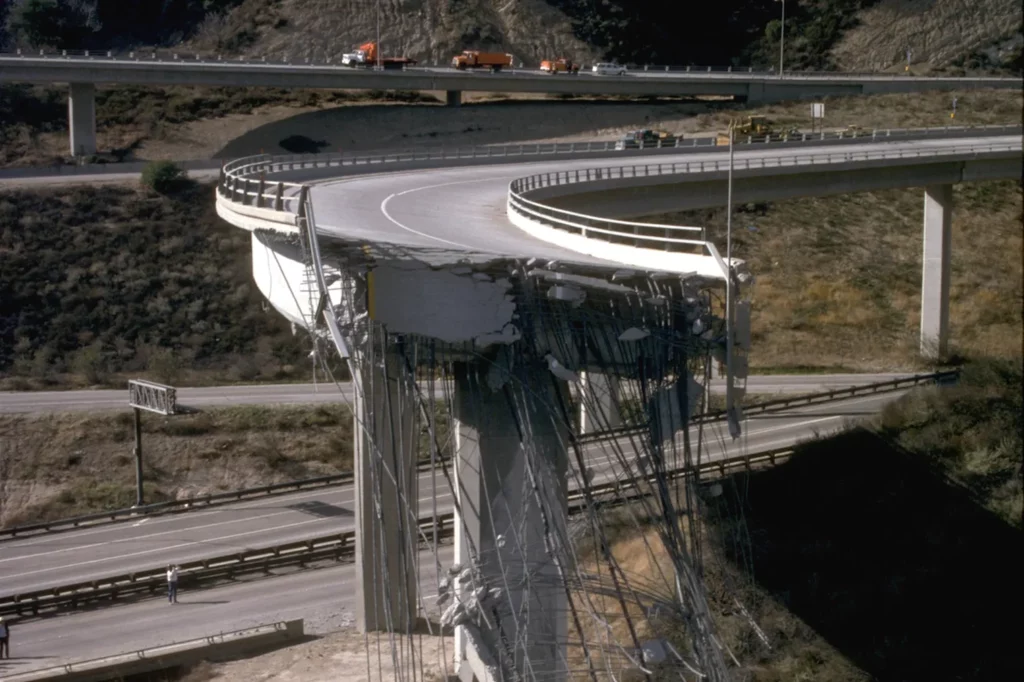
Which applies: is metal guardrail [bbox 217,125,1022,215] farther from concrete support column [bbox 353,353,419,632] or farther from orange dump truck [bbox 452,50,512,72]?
orange dump truck [bbox 452,50,512,72]

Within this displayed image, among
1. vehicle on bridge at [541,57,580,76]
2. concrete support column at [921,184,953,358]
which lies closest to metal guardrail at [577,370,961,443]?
concrete support column at [921,184,953,358]

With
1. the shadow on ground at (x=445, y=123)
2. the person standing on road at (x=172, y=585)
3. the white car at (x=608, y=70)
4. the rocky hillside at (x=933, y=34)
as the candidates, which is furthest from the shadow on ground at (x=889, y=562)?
the white car at (x=608, y=70)

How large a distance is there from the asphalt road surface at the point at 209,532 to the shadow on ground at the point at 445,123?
34019 millimetres

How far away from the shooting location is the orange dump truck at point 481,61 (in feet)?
228

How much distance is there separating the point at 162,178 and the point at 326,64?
1811 cm

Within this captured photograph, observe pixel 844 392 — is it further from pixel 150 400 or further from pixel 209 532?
pixel 150 400

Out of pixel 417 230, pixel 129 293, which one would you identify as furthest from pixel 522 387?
pixel 129 293

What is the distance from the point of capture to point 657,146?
46156 mm

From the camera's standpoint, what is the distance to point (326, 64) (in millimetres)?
67750

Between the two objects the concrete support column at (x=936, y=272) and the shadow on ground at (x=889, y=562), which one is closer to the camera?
the shadow on ground at (x=889, y=562)

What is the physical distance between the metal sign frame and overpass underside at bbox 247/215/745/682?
1340 cm

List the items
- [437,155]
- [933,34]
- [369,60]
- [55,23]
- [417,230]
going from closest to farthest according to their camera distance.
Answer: [417,230] → [933,34] → [437,155] → [369,60] → [55,23]

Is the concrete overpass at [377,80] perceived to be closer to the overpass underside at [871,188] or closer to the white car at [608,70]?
the white car at [608,70]

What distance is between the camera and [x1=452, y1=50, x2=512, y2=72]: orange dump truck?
69.5m
